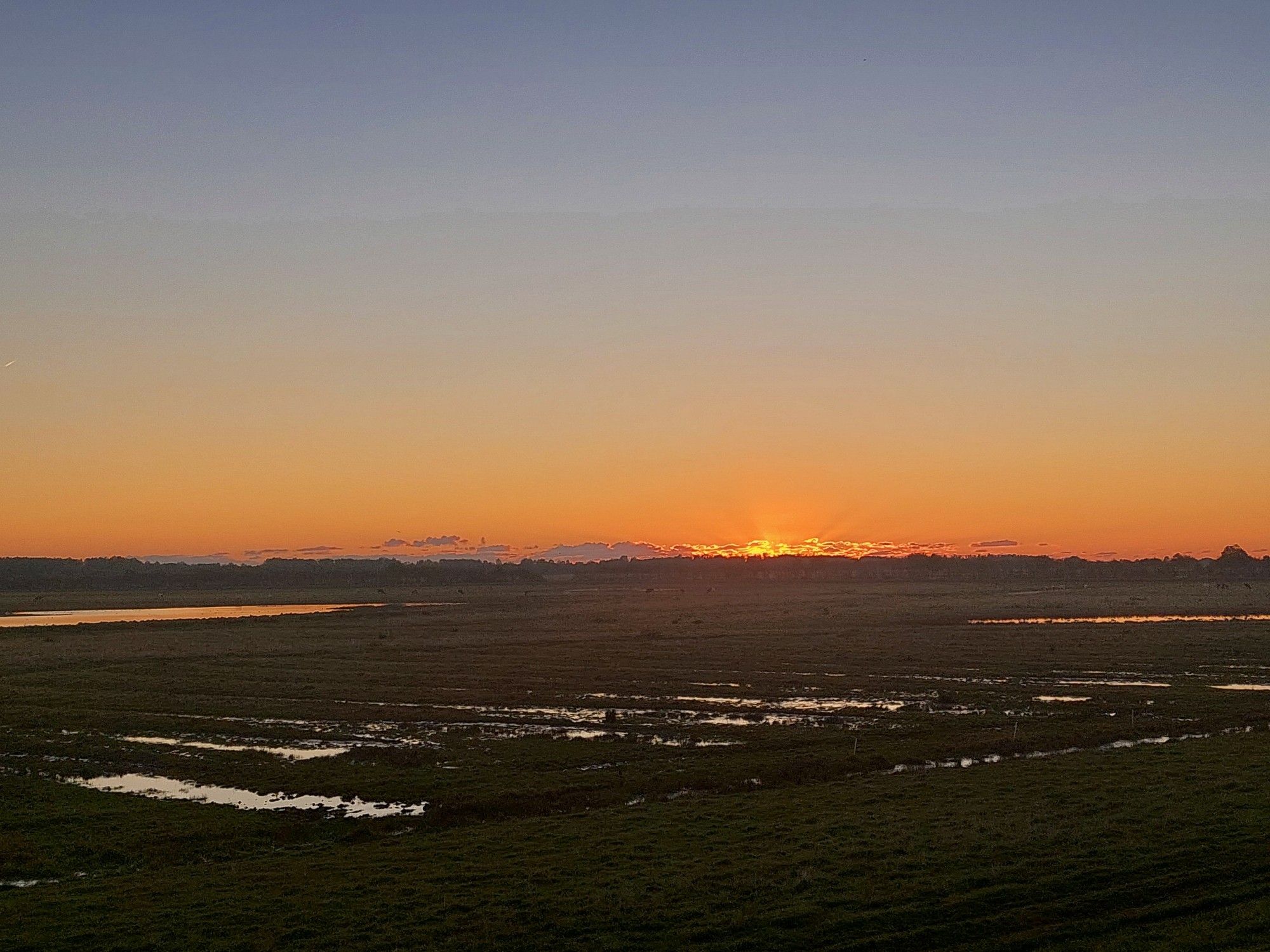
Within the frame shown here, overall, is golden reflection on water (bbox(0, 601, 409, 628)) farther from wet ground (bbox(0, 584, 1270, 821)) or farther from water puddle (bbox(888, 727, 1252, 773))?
water puddle (bbox(888, 727, 1252, 773))

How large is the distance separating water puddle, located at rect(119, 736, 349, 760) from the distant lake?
8180cm

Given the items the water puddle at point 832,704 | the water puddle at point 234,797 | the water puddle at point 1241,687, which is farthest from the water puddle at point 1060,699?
the water puddle at point 234,797

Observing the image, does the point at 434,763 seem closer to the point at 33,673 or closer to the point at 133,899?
the point at 133,899

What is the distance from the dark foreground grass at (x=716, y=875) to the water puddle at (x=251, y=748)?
775cm

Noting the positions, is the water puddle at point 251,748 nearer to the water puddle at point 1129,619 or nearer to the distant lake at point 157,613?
the water puddle at point 1129,619

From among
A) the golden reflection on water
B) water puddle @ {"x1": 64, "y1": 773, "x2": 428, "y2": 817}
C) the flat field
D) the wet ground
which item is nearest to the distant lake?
the golden reflection on water

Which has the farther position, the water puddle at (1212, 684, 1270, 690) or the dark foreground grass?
the water puddle at (1212, 684, 1270, 690)

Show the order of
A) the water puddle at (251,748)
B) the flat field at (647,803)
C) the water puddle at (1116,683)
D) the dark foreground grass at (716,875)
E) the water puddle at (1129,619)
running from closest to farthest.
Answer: the dark foreground grass at (716,875), the flat field at (647,803), the water puddle at (251,748), the water puddle at (1116,683), the water puddle at (1129,619)

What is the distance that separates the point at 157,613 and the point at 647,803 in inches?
5093

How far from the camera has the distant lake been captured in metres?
121

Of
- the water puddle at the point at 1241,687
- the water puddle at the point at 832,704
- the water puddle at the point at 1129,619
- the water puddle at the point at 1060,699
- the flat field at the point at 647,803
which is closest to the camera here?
the flat field at the point at 647,803

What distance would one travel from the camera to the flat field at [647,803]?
19.0m

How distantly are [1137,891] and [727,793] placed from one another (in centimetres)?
1287

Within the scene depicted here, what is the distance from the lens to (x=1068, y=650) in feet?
231
